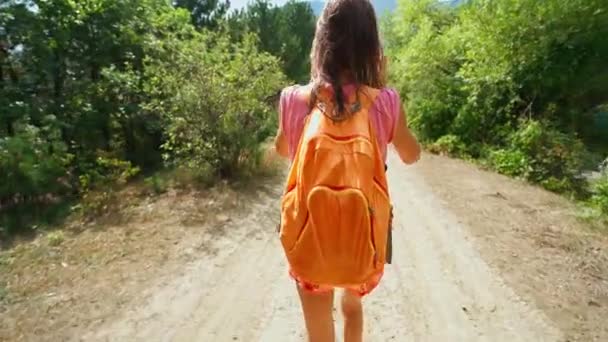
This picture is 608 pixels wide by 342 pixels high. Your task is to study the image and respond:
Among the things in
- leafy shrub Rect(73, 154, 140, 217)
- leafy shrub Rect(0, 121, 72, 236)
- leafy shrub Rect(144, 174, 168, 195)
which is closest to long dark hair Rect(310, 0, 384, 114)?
leafy shrub Rect(73, 154, 140, 217)

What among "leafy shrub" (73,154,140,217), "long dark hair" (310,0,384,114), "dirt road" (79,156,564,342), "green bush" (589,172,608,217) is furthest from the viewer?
"green bush" (589,172,608,217)

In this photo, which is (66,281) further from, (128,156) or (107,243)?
(128,156)

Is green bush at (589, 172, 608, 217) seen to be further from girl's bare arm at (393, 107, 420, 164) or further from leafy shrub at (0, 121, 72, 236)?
leafy shrub at (0, 121, 72, 236)

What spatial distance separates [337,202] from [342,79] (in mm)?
443

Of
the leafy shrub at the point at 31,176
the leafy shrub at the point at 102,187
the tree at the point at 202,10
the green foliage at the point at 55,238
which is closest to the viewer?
the green foliage at the point at 55,238

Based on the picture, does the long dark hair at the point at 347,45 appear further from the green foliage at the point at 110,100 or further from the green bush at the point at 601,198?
the green bush at the point at 601,198

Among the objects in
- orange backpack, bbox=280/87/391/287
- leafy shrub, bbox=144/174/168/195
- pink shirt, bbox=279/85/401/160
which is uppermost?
pink shirt, bbox=279/85/401/160

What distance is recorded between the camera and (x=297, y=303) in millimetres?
4172

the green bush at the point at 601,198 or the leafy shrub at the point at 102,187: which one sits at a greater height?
the leafy shrub at the point at 102,187

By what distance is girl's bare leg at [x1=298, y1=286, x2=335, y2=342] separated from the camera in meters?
1.90

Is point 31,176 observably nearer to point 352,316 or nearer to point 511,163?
point 352,316

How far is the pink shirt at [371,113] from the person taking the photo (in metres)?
1.79

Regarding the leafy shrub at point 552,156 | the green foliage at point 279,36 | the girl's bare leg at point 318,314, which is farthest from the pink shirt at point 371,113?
the green foliage at point 279,36

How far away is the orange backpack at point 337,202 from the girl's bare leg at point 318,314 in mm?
197
